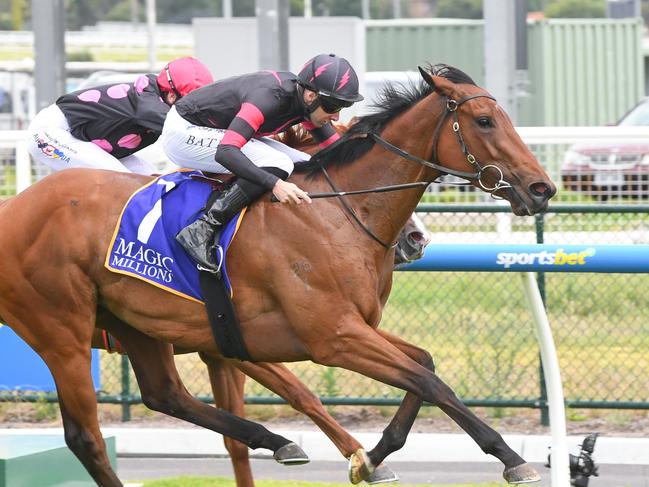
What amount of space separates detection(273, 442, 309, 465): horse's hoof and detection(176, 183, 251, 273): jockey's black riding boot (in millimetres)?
860

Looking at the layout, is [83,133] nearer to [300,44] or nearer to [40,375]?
[40,375]

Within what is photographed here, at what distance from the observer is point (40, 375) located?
299 inches

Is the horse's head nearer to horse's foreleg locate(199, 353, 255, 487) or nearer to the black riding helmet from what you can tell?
the black riding helmet

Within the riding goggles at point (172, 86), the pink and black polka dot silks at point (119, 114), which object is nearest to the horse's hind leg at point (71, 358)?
the pink and black polka dot silks at point (119, 114)

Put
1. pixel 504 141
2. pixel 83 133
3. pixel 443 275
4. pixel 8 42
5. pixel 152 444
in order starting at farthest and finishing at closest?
1. pixel 8 42
2. pixel 443 275
3. pixel 152 444
4. pixel 83 133
5. pixel 504 141

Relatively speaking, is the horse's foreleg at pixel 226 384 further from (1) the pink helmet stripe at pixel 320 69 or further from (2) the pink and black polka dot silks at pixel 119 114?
(1) the pink helmet stripe at pixel 320 69

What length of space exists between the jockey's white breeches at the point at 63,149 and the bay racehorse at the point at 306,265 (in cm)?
45

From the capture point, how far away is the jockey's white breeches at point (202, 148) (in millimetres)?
5340

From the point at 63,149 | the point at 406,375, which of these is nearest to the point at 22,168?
the point at 63,149

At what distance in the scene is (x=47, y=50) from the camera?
13.3 meters

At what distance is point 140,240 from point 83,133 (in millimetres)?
1012

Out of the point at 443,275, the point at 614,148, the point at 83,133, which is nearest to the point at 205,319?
the point at 83,133

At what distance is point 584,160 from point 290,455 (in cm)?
501

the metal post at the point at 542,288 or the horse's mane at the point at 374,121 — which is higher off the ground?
the horse's mane at the point at 374,121
